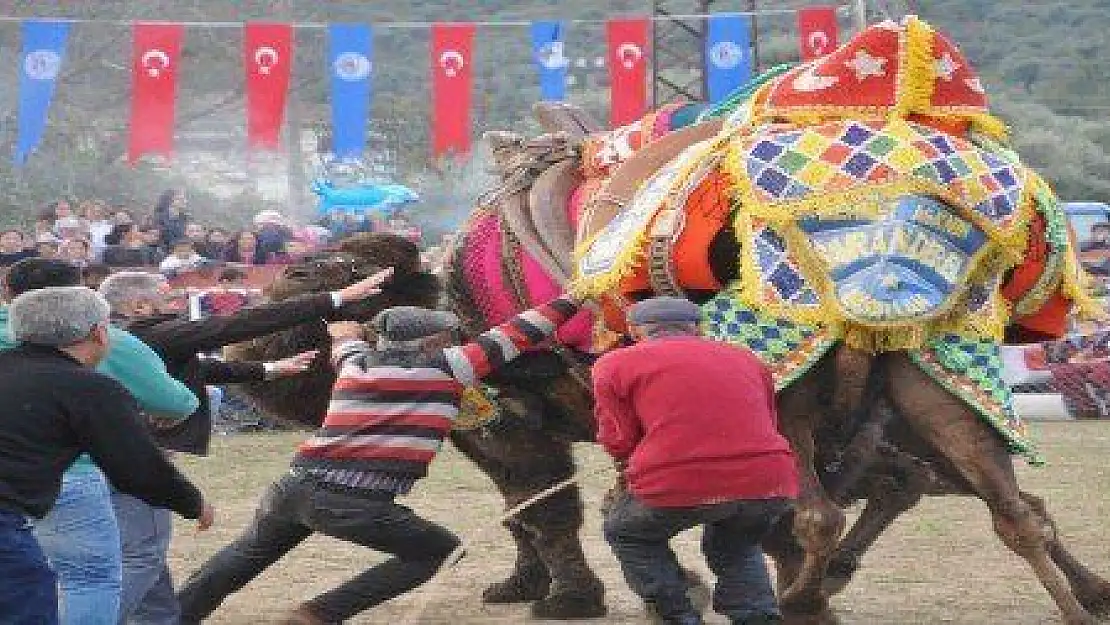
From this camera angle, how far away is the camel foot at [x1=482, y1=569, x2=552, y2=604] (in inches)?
350

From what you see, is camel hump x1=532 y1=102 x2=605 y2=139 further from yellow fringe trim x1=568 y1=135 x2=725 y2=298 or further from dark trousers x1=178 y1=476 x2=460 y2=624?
dark trousers x1=178 y1=476 x2=460 y2=624

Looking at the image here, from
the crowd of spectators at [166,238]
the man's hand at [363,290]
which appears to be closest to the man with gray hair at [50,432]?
the man's hand at [363,290]

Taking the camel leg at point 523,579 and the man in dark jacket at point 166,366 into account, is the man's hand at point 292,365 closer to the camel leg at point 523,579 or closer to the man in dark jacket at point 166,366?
the man in dark jacket at point 166,366

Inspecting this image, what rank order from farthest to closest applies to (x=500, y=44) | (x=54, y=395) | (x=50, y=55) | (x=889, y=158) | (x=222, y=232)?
(x=500, y=44) < (x=222, y=232) < (x=50, y=55) < (x=889, y=158) < (x=54, y=395)

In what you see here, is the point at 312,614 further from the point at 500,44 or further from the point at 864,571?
the point at 500,44

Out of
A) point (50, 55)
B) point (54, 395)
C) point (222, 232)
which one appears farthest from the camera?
point (222, 232)

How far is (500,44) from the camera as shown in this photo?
1597 inches

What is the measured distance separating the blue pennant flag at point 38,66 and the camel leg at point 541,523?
30.2 ft

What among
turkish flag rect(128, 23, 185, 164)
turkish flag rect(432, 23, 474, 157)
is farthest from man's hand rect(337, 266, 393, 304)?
turkish flag rect(432, 23, 474, 157)

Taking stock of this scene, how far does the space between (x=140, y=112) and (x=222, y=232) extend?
1.51m

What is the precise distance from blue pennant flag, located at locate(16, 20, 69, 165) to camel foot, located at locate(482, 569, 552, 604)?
933 centimetres

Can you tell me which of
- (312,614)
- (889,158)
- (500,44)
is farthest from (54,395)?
(500,44)

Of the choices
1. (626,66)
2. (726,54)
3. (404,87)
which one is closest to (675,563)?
(626,66)

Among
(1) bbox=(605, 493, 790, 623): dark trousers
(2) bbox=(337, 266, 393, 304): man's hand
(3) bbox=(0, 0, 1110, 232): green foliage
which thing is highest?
(2) bbox=(337, 266, 393, 304): man's hand
